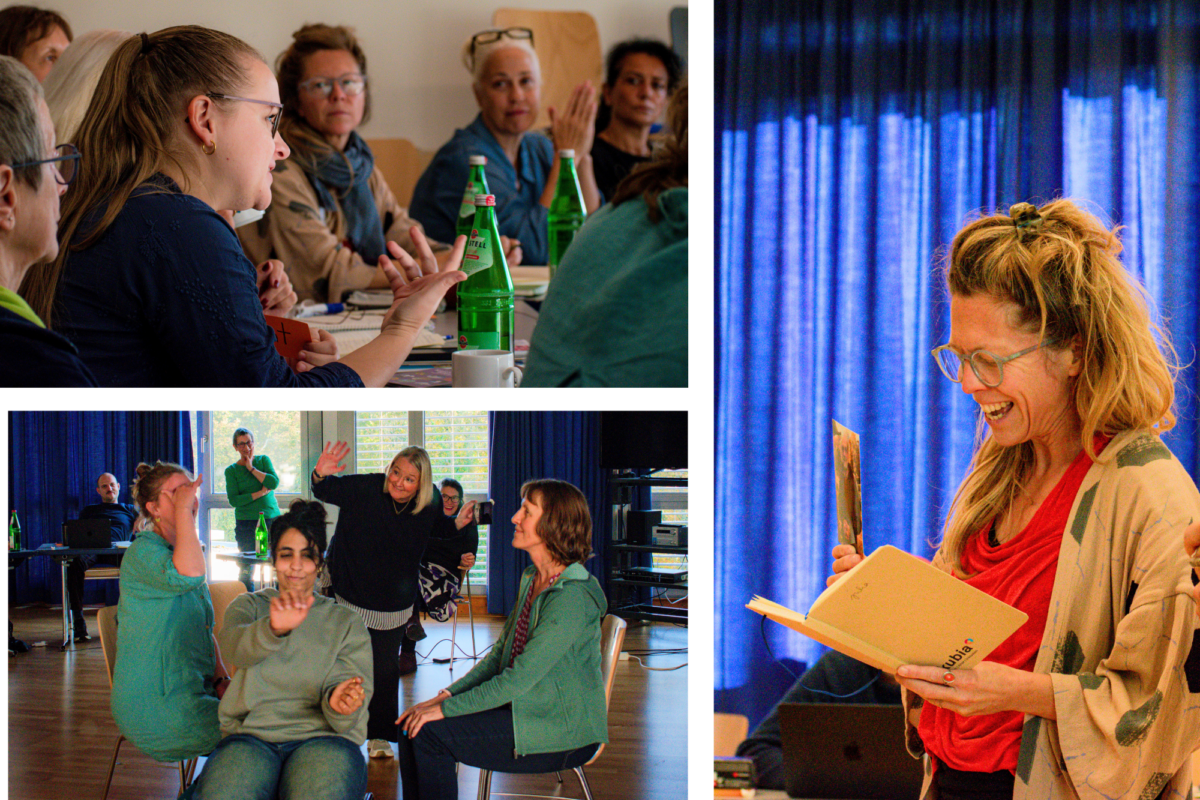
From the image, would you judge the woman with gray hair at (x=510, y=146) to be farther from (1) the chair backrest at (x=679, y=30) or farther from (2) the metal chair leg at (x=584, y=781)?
(2) the metal chair leg at (x=584, y=781)

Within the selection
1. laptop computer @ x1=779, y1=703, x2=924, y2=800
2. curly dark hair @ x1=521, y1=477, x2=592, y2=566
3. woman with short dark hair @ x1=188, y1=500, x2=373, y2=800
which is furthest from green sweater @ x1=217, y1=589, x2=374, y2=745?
laptop computer @ x1=779, y1=703, x2=924, y2=800

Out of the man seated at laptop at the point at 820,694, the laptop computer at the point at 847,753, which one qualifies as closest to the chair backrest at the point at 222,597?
the laptop computer at the point at 847,753

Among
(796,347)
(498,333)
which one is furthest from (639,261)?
(796,347)

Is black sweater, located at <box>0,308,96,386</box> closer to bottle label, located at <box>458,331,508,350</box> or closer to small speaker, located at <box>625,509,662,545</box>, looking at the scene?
bottle label, located at <box>458,331,508,350</box>

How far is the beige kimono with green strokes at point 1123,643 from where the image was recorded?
1.18 metres

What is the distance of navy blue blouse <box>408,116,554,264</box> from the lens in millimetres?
1664

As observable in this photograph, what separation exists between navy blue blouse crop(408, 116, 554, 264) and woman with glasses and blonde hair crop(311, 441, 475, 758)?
61 cm

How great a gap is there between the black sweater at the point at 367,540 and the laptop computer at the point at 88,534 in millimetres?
298

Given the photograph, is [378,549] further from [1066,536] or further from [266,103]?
[1066,536]

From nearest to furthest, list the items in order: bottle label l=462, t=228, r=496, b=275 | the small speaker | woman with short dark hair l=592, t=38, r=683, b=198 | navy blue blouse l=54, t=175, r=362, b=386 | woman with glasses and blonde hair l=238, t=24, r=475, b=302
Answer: navy blue blouse l=54, t=175, r=362, b=386 → the small speaker → bottle label l=462, t=228, r=496, b=275 → woman with glasses and blonde hair l=238, t=24, r=475, b=302 → woman with short dark hair l=592, t=38, r=683, b=198

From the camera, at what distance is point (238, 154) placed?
3.79ft

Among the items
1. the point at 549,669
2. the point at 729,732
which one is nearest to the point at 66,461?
the point at 549,669

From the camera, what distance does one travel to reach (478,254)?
130 centimetres

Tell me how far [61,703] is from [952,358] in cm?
239
